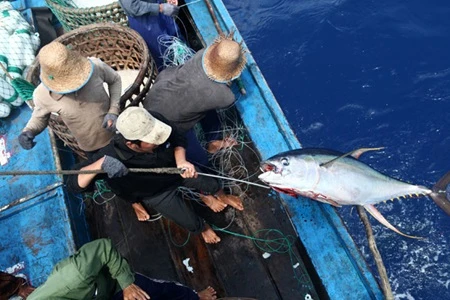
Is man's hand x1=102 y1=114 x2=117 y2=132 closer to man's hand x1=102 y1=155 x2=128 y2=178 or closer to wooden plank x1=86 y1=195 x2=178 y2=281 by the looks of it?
man's hand x1=102 y1=155 x2=128 y2=178

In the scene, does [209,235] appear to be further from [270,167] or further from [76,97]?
[76,97]

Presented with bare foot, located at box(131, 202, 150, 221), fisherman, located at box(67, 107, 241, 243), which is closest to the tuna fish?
fisherman, located at box(67, 107, 241, 243)

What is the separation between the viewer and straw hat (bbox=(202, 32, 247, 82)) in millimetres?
2875

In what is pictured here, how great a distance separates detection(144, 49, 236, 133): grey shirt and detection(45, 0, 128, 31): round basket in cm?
149

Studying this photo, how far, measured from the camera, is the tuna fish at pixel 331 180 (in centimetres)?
258

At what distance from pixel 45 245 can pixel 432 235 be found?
4.05 metres

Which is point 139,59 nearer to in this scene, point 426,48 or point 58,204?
point 58,204

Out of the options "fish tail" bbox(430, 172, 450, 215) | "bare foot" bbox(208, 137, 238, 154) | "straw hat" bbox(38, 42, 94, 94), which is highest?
"straw hat" bbox(38, 42, 94, 94)

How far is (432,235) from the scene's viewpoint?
404 cm

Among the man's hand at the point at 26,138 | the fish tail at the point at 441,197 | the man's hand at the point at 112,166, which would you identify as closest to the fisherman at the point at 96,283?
the man's hand at the point at 112,166

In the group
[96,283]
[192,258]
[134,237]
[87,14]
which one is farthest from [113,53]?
[96,283]

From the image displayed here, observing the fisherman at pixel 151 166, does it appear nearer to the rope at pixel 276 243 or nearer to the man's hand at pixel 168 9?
the rope at pixel 276 243

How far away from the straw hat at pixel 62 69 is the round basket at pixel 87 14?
1.59m

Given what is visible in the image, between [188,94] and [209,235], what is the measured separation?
4.29 ft
